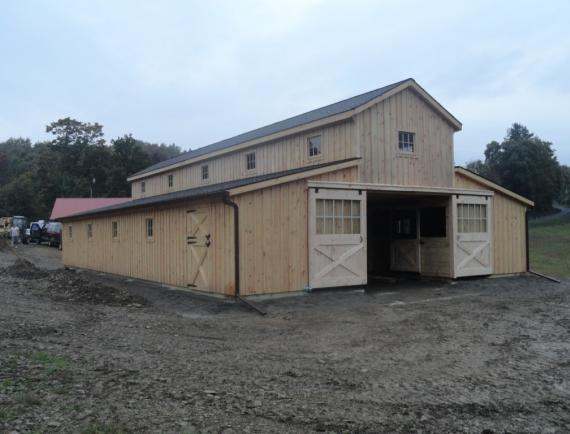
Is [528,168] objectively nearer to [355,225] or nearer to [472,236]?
[472,236]

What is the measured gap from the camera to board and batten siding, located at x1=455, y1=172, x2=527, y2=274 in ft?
54.2

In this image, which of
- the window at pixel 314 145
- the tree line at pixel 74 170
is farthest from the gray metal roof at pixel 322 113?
the tree line at pixel 74 170

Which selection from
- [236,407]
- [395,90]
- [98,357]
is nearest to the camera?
[236,407]

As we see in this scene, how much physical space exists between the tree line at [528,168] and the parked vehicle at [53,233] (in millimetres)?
42530

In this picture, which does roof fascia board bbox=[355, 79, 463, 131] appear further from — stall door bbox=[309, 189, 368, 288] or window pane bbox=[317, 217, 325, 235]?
window pane bbox=[317, 217, 325, 235]

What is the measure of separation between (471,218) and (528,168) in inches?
1571

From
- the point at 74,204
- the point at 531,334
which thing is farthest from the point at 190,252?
the point at 74,204

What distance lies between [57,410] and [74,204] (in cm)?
4653

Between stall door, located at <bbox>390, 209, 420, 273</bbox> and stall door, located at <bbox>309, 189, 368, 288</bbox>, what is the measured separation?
457 cm

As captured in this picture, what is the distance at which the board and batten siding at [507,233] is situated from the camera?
16.5 m

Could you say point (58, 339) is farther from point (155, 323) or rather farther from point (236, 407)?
point (236, 407)

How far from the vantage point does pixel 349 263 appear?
12.7 meters

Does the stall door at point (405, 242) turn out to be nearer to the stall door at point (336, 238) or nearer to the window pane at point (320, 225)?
the stall door at point (336, 238)

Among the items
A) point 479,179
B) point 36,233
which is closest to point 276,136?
point 479,179
